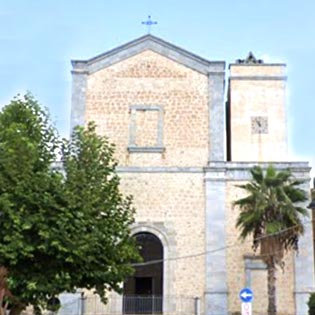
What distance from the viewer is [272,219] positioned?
24797 millimetres

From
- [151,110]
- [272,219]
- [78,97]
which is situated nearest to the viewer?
[272,219]

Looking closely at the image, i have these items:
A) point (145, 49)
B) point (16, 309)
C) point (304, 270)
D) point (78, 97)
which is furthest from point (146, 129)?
point (16, 309)

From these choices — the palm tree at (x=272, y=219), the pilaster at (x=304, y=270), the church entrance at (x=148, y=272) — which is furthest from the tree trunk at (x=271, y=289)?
the church entrance at (x=148, y=272)

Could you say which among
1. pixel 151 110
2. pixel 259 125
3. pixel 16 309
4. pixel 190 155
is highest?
pixel 151 110

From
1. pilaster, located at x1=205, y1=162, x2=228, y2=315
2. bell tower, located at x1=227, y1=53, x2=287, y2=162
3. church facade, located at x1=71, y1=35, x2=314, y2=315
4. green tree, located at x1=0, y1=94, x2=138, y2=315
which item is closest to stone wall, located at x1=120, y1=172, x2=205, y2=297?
church facade, located at x1=71, y1=35, x2=314, y2=315

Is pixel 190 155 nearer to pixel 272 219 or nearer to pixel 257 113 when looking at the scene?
pixel 257 113

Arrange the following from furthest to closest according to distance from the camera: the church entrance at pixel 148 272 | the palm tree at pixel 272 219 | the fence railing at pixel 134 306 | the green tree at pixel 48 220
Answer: the church entrance at pixel 148 272 < the fence railing at pixel 134 306 < the palm tree at pixel 272 219 < the green tree at pixel 48 220

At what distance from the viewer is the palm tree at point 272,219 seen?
24578mm

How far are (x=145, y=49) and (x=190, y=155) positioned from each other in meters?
5.62

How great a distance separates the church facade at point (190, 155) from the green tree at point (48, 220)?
10.4 meters

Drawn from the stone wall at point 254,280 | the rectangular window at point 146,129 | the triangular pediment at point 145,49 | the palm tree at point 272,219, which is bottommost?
the stone wall at point 254,280

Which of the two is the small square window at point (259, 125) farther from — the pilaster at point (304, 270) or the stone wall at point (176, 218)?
the pilaster at point (304, 270)

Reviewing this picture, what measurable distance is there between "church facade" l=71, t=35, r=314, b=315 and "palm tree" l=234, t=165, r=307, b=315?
9.65ft

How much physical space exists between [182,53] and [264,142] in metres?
5.64
